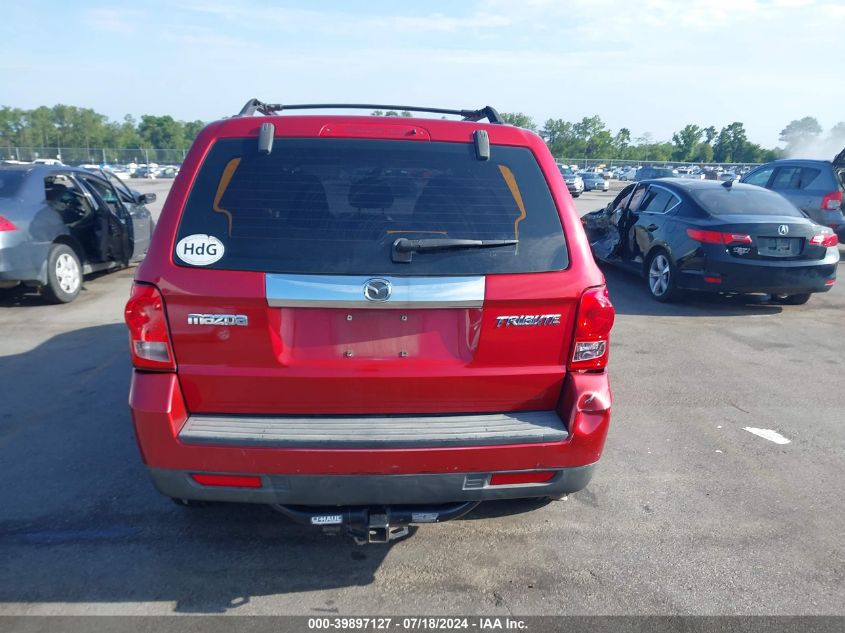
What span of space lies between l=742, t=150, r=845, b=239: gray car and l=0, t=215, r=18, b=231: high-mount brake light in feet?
41.1

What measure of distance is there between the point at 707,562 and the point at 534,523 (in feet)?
2.79

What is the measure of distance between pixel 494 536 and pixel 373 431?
1.11 metres

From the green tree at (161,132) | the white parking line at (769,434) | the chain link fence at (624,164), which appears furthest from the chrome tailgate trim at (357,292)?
the green tree at (161,132)

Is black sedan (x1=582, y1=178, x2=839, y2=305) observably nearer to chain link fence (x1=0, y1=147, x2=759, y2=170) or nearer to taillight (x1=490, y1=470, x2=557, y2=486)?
taillight (x1=490, y1=470, x2=557, y2=486)

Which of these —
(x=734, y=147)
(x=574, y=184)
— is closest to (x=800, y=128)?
(x=734, y=147)

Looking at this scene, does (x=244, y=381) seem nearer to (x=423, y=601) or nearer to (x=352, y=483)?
(x=352, y=483)

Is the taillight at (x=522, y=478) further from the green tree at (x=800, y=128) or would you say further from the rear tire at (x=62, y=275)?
the green tree at (x=800, y=128)

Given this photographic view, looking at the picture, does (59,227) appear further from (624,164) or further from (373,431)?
(624,164)

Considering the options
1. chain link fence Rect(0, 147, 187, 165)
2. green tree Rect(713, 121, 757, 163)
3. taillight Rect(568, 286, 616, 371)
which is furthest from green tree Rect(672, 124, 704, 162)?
taillight Rect(568, 286, 616, 371)

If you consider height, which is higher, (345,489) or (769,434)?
(345,489)

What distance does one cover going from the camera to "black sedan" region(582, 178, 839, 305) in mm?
7902

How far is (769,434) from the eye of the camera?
4750 mm

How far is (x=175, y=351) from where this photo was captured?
109 inches

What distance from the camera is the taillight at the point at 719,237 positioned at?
7863 mm
